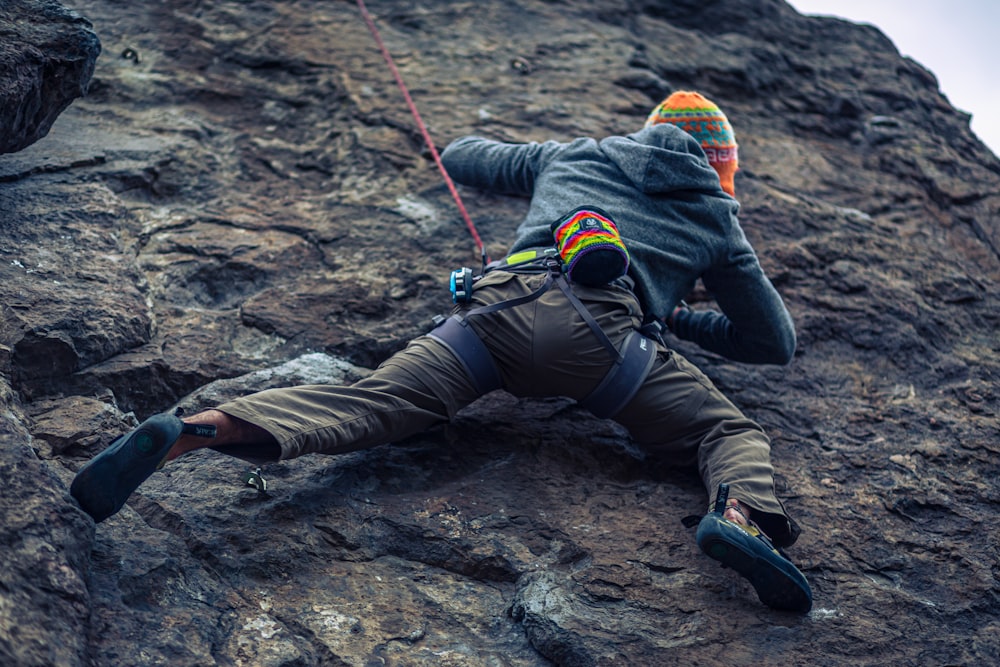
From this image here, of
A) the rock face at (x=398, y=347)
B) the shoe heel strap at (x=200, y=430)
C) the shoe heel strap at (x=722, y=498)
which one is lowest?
the rock face at (x=398, y=347)

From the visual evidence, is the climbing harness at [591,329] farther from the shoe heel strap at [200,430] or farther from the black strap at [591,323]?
the shoe heel strap at [200,430]

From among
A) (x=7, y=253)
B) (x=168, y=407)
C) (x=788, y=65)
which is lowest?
(x=168, y=407)

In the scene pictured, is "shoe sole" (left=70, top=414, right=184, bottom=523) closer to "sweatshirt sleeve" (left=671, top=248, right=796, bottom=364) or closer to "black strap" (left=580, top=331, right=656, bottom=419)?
"black strap" (left=580, top=331, right=656, bottom=419)

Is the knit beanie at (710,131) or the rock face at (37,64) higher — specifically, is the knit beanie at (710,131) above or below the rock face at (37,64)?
above

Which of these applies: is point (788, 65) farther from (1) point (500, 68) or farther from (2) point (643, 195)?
(2) point (643, 195)

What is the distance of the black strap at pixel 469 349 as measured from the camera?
2.99 metres

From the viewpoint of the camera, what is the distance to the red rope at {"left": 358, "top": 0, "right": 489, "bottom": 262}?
3924 mm

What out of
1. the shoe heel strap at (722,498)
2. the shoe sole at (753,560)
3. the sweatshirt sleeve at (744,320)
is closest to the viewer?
the shoe sole at (753,560)

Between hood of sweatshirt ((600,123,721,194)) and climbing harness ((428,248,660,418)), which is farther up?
hood of sweatshirt ((600,123,721,194))

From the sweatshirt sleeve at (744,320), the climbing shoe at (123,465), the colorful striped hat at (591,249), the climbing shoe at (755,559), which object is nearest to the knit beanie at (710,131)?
the sweatshirt sleeve at (744,320)

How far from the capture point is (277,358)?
133 inches

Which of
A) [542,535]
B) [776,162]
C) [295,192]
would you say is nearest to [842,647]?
[542,535]

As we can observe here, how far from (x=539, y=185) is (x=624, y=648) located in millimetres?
1765

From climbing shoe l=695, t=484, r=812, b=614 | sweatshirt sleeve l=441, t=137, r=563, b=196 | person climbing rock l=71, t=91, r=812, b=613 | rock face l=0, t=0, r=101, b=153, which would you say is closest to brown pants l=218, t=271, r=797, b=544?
person climbing rock l=71, t=91, r=812, b=613
